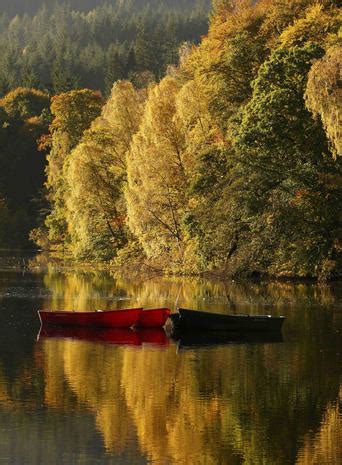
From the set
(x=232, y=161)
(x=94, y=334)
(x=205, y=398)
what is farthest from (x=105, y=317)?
(x=232, y=161)

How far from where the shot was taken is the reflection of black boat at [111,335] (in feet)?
119

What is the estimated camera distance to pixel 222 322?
123ft

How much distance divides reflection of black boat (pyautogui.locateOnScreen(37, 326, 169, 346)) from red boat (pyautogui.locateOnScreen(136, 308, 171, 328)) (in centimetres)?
28

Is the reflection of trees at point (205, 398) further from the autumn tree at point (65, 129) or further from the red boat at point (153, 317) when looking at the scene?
the autumn tree at point (65, 129)

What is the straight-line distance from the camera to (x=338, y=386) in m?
27.0

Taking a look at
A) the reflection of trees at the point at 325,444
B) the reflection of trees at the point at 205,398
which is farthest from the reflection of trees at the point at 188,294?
the reflection of trees at the point at 325,444

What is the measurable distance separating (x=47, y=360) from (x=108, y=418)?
29.1 feet

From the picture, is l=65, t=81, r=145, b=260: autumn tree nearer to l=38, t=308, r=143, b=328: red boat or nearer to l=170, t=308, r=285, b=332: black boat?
l=38, t=308, r=143, b=328: red boat

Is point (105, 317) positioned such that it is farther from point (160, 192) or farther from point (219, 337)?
point (160, 192)

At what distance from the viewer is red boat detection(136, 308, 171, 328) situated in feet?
130

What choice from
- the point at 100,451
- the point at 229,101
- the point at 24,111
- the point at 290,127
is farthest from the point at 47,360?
the point at 24,111

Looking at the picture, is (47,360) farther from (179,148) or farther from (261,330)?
(179,148)

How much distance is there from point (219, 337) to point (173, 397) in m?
12.3

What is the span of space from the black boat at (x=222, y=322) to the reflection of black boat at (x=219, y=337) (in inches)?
6.6
